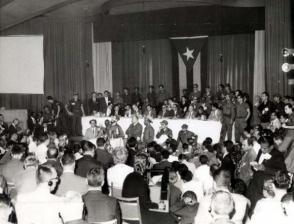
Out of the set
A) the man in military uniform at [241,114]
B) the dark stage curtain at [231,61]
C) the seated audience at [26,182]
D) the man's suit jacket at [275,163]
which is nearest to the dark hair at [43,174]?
the seated audience at [26,182]

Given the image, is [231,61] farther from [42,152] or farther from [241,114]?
[42,152]

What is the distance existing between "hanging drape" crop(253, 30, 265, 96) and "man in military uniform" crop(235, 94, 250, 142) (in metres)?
2.43

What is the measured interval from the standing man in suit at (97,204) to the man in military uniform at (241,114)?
313 inches

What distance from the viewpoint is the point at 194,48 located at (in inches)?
583

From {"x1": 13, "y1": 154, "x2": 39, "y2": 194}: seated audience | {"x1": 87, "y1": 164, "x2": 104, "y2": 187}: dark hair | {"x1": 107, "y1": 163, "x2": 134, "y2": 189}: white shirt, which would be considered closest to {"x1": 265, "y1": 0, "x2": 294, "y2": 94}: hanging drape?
{"x1": 107, "y1": 163, "x2": 134, "y2": 189}: white shirt

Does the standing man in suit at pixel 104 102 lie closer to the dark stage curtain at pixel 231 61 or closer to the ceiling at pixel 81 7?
Result: the ceiling at pixel 81 7

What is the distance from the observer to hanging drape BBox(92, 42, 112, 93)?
51.0ft

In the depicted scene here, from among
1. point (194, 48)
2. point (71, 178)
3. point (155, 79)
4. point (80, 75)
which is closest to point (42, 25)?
point (80, 75)

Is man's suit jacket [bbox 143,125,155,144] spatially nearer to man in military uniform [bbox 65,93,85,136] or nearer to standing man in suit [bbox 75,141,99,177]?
man in military uniform [bbox 65,93,85,136]

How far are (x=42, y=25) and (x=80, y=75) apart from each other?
6.97 feet

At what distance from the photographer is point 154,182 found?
17.6 ft

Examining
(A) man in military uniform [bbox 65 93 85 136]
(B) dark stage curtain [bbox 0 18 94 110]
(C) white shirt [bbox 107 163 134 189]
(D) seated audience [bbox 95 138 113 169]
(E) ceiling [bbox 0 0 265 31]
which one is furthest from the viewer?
(B) dark stage curtain [bbox 0 18 94 110]

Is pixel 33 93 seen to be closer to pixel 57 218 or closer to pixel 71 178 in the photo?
pixel 71 178

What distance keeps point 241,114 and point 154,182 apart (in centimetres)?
629
